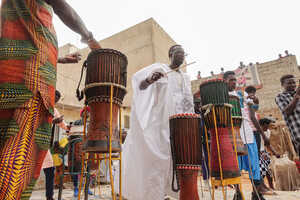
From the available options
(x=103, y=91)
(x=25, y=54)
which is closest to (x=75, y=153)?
(x=103, y=91)

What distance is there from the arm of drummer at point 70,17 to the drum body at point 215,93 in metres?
1.58

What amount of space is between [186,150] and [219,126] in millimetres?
518

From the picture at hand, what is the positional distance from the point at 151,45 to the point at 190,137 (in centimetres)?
806

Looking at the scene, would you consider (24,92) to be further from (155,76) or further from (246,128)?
(246,128)

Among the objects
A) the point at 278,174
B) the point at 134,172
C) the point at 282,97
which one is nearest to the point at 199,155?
Result: the point at 134,172

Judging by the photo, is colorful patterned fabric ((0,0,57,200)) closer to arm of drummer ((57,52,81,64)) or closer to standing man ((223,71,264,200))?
arm of drummer ((57,52,81,64))

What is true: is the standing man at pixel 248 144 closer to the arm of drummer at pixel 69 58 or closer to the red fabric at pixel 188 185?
the red fabric at pixel 188 185

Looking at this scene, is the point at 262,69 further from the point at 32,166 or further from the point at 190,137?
the point at 32,166

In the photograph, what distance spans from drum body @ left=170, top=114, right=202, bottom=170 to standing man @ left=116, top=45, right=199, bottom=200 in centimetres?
51

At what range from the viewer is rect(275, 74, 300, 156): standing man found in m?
3.42

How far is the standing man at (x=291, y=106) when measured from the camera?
342 cm

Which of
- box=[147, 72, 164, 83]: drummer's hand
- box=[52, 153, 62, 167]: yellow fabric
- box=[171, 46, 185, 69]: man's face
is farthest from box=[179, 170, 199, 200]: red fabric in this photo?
box=[52, 153, 62, 167]: yellow fabric

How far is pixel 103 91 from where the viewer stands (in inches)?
73.3

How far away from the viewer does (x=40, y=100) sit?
114 centimetres
